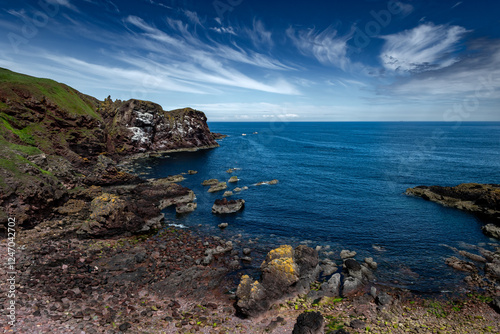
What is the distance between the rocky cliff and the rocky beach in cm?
34

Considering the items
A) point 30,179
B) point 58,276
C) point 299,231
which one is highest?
point 30,179

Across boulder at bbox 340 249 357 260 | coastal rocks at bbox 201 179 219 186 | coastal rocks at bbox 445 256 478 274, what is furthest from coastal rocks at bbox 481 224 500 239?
coastal rocks at bbox 201 179 219 186

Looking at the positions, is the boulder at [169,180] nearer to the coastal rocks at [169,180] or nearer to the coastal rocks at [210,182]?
the coastal rocks at [169,180]

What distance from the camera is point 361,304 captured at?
75.7 feet

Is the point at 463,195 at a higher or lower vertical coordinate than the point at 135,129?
lower

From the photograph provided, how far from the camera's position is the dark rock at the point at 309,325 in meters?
18.1

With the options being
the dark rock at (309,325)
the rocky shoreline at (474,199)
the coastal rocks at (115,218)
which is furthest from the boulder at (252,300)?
the rocky shoreline at (474,199)

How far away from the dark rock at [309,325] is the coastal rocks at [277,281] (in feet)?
13.4

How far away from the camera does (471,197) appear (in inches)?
2056

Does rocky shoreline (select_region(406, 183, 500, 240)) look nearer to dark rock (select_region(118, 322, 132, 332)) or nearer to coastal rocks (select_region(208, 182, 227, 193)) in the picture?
coastal rocks (select_region(208, 182, 227, 193))

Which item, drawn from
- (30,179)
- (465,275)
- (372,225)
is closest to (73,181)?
(30,179)

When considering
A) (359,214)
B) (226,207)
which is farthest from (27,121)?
(359,214)

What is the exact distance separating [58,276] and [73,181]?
105 ft

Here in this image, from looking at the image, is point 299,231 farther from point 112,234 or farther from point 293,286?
Answer: point 112,234
